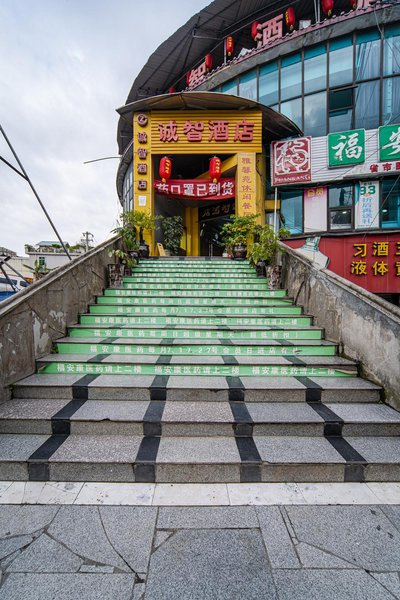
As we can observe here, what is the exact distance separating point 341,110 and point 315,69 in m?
1.95

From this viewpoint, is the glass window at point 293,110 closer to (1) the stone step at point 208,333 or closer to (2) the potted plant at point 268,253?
(2) the potted plant at point 268,253

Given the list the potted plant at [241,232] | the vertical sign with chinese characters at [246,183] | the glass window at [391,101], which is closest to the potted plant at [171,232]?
the vertical sign with chinese characters at [246,183]

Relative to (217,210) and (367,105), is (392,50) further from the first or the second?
(217,210)

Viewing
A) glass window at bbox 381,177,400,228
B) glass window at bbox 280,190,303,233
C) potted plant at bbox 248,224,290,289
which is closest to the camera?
potted plant at bbox 248,224,290,289

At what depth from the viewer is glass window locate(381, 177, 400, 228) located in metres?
8.95

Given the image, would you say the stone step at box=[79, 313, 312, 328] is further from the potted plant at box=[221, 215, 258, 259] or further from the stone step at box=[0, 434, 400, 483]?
the potted plant at box=[221, 215, 258, 259]

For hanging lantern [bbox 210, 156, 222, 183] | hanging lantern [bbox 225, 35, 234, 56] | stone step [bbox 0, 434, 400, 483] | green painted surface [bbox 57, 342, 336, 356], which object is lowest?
stone step [bbox 0, 434, 400, 483]

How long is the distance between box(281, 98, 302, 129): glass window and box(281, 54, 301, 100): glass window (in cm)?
25

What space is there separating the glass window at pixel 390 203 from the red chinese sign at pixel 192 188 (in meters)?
5.33

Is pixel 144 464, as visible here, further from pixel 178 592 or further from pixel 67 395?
pixel 67 395

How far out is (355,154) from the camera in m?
9.09

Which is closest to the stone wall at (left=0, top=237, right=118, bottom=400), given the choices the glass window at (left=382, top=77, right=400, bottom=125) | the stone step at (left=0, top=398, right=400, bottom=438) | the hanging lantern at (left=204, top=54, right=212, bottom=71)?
the stone step at (left=0, top=398, right=400, bottom=438)

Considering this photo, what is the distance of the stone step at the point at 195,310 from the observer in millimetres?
4832

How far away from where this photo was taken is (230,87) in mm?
11141
